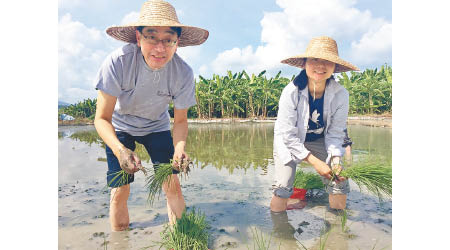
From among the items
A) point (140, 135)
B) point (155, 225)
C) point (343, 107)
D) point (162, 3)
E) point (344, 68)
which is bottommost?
point (155, 225)

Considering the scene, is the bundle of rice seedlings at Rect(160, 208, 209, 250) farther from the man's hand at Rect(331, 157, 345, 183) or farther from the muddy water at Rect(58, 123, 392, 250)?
the man's hand at Rect(331, 157, 345, 183)

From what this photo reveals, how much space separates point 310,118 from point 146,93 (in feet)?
4.47

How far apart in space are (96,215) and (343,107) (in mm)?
2312

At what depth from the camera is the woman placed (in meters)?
2.33

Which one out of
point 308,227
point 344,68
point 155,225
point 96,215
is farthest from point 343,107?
point 96,215

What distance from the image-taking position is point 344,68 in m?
2.42

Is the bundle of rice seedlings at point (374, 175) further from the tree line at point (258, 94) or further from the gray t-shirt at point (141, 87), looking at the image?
the tree line at point (258, 94)

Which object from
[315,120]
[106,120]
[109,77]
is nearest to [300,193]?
[315,120]

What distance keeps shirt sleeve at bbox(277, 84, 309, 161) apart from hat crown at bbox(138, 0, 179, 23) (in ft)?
3.55

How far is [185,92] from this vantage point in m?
2.06

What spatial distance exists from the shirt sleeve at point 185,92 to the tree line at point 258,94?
13.9 m

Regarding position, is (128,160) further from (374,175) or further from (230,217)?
(374,175)

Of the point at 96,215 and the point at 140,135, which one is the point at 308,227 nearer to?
the point at 140,135

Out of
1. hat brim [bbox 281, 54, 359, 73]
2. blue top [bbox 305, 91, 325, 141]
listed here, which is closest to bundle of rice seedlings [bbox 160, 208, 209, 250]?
blue top [bbox 305, 91, 325, 141]
